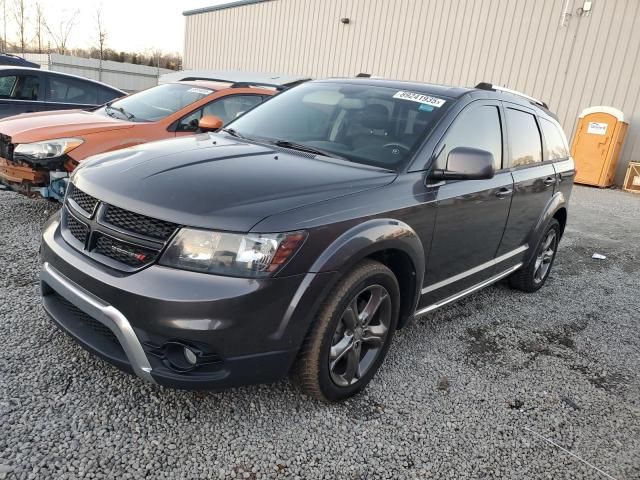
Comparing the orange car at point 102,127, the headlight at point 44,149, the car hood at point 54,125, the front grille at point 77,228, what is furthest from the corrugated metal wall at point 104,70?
the front grille at point 77,228

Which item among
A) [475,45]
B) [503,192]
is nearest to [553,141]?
[503,192]

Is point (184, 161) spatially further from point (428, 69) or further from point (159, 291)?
point (428, 69)

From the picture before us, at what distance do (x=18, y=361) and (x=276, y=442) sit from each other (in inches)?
58.0

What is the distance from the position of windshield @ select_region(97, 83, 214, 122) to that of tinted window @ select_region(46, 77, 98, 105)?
1.99 m

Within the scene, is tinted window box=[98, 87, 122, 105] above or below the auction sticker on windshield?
below

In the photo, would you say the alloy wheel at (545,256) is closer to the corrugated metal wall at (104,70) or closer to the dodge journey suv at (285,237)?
the dodge journey suv at (285,237)

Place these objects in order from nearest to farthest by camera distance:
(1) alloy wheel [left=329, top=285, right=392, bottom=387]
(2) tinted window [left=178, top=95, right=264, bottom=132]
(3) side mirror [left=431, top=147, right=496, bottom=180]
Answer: (1) alloy wheel [left=329, top=285, right=392, bottom=387]
(3) side mirror [left=431, top=147, right=496, bottom=180]
(2) tinted window [left=178, top=95, right=264, bottom=132]

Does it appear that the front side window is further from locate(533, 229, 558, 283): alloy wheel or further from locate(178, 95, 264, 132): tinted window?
locate(533, 229, 558, 283): alloy wheel

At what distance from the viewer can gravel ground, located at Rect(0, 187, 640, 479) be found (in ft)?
7.17

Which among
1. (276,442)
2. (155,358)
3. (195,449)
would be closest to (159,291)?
(155,358)

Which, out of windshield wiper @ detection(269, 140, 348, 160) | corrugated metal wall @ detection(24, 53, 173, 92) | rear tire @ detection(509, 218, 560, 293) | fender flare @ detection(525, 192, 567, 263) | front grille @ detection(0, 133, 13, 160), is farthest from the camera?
corrugated metal wall @ detection(24, 53, 173, 92)

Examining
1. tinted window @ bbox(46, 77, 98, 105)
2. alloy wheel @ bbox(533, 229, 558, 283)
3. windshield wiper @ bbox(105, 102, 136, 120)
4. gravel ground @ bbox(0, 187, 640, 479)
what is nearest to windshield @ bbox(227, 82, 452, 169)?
gravel ground @ bbox(0, 187, 640, 479)

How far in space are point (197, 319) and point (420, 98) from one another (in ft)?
6.90

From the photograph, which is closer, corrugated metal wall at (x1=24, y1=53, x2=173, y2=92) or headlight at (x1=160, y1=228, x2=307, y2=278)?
headlight at (x1=160, y1=228, x2=307, y2=278)
